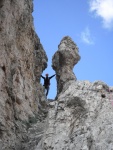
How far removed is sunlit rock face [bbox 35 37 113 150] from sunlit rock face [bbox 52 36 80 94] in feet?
77.7

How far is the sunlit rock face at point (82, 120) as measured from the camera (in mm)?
12158

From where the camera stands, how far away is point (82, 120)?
44.7 ft

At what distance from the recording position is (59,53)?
40.8 m

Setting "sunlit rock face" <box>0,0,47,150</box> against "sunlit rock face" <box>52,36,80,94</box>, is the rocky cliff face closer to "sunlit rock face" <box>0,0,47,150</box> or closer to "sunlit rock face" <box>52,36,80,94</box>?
"sunlit rock face" <box>0,0,47,150</box>

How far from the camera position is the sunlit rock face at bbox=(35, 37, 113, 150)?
1216 cm

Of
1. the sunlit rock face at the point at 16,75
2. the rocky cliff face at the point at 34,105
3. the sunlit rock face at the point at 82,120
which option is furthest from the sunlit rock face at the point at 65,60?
the sunlit rock face at the point at 82,120

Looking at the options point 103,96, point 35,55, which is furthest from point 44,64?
point 103,96

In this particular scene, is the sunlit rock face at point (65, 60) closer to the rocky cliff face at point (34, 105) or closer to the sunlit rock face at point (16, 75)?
the rocky cliff face at point (34, 105)

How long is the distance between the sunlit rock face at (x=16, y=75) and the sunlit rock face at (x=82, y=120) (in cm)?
367

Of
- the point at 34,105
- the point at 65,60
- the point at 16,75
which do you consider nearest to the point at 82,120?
the point at 16,75

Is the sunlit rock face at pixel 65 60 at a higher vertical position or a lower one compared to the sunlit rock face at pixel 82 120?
higher

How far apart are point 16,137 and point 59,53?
24.0 m

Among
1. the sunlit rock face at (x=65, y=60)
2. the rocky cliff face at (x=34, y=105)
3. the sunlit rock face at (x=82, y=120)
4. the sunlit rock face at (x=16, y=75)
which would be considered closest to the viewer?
the sunlit rock face at (x=82, y=120)

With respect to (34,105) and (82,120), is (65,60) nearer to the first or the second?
(34,105)
